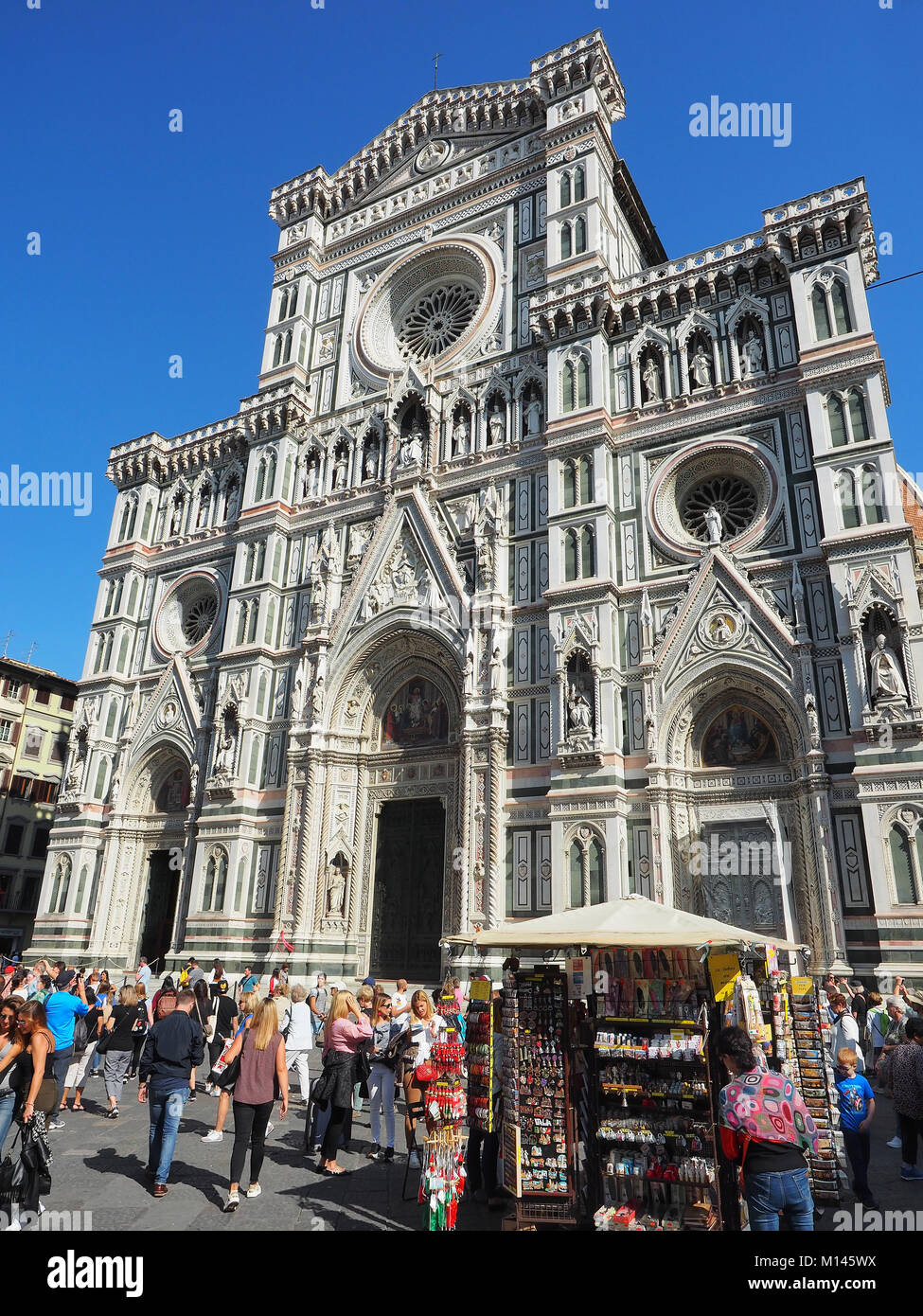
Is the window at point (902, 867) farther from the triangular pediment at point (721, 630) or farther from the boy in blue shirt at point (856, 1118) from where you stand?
the boy in blue shirt at point (856, 1118)

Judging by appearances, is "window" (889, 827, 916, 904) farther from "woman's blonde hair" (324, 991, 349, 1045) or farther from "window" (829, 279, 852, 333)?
"window" (829, 279, 852, 333)

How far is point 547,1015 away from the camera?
8.04m

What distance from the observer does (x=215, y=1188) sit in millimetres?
8055

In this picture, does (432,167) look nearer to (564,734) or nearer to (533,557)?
(533,557)

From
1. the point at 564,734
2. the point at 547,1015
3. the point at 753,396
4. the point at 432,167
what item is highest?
the point at 432,167

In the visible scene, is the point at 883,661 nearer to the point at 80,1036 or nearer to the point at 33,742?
the point at 80,1036

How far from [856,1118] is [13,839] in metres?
41.0

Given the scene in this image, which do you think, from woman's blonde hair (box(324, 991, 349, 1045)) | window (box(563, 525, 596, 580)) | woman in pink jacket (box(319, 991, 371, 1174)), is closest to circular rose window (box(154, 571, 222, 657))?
window (box(563, 525, 596, 580))

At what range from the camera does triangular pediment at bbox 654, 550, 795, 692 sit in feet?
60.3

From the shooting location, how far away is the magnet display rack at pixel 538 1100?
7434mm

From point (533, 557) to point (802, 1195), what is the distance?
18.3 metres

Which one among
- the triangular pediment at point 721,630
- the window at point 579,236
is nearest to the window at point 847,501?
the triangular pediment at point 721,630

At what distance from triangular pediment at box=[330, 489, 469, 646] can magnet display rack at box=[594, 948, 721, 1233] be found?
51.8ft
